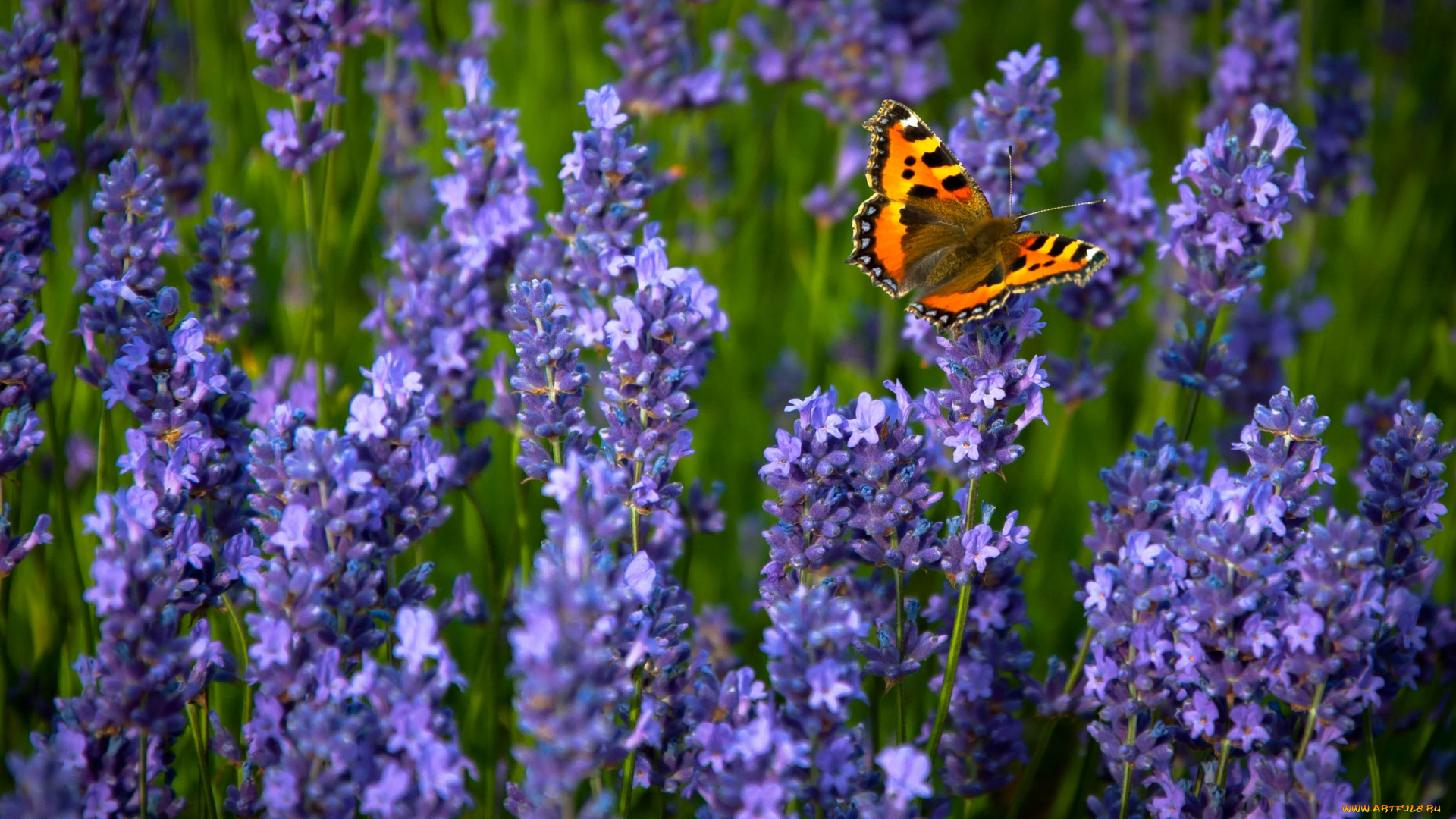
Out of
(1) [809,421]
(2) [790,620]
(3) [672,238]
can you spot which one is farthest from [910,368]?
(2) [790,620]

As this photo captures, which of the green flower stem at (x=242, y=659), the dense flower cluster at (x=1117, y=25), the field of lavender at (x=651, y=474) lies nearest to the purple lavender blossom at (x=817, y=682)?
the field of lavender at (x=651, y=474)

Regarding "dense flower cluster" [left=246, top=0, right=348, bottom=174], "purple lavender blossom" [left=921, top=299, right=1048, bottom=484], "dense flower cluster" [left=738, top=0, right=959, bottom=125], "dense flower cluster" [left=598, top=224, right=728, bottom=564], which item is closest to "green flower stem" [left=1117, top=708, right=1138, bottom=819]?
"purple lavender blossom" [left=921, top=299, right=1048, bottom=484]

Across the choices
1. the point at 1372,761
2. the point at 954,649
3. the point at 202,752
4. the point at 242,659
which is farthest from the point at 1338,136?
the point at 202,752

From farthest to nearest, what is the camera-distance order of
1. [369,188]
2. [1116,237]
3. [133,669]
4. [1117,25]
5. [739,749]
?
1. [1117,25]
2. [369,188]
3. [1116,237]
4. [133,669]
5. [739,749]

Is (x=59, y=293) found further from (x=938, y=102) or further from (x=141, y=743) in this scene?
(x=938, y=102)

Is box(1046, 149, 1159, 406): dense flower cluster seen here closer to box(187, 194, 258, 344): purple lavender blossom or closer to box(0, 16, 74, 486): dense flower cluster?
box(187, 194, 258, 344): purple lavender blossom

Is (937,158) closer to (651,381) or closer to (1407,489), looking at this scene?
(651,381)

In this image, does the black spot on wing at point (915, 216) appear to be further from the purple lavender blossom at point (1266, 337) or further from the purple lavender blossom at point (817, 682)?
the purple lavender blossom at point (817, 682)
